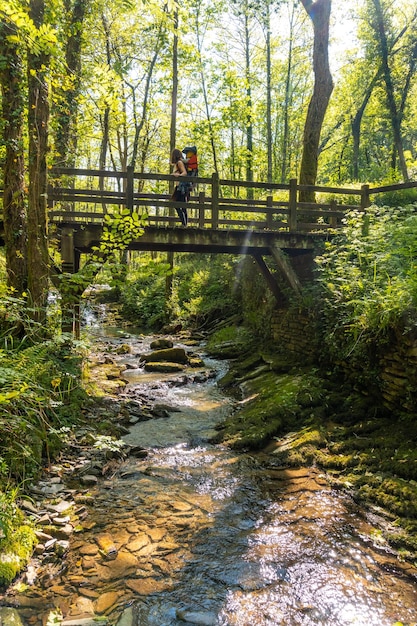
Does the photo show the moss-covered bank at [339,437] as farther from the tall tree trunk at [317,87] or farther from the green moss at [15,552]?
the tall tree trunk at [317,87]

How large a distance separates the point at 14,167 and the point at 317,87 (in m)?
9.12

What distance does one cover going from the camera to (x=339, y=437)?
239 inches

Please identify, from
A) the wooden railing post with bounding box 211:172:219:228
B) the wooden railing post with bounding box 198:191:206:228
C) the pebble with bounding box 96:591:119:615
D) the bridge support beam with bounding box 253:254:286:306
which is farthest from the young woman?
the pebble with bounding box 96:591:119:615

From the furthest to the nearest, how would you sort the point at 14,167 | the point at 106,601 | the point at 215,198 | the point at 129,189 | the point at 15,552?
the point at 215,198, the point at 129,189, the point at 14,167, the point at 15,552, the point at 106,601

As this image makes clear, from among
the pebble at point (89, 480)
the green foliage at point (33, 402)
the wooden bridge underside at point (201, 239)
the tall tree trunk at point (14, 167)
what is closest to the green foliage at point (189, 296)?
the wooden bridge underside at point (201, 239)

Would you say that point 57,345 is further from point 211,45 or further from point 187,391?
point 211,45

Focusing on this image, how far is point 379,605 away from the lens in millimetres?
3262

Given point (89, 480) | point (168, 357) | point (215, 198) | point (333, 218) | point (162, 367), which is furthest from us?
point (168, 357)

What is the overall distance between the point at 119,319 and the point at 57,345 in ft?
52.8

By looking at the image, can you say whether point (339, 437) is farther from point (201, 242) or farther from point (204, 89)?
point (204, 89)

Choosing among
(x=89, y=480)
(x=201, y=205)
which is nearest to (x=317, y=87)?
(x=201, y=205)

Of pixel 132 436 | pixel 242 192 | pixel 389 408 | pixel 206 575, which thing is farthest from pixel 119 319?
pixel 206 575

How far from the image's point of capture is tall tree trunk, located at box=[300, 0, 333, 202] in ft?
38.1

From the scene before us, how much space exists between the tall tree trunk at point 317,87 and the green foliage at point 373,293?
13.7 ft
